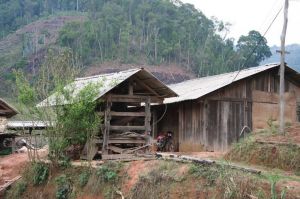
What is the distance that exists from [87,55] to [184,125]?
43.2 meters

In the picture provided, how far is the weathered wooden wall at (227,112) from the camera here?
18.9 meters

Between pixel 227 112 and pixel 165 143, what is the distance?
3.13 m

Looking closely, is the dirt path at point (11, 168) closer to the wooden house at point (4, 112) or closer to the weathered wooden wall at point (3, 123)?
the wooden house at point (4, 112)

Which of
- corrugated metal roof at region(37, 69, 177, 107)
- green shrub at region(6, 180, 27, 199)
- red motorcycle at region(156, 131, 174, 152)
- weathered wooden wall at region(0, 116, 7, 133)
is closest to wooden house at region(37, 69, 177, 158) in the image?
corrugated metal roof at region(37, 69, 177, 107)

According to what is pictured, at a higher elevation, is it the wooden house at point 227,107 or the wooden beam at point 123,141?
the wooden house at point 227,107

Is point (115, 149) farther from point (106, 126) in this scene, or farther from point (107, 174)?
point (107, 174)

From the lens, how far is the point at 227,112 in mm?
19188

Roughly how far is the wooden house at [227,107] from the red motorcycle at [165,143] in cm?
43

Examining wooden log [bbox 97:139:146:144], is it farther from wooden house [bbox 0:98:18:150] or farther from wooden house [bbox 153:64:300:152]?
wooden house [bbox 0:98:18:150]

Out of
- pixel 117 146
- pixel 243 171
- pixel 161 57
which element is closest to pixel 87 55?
pixel 161 57

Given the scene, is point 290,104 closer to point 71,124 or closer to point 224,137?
point 224,137

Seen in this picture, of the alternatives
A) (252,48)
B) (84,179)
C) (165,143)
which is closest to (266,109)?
(165,143)

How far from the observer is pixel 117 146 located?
49.5 ft

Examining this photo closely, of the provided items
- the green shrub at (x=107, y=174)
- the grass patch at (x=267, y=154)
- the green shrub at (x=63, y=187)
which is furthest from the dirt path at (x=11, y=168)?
the grass patch at (x=267, y=154)
